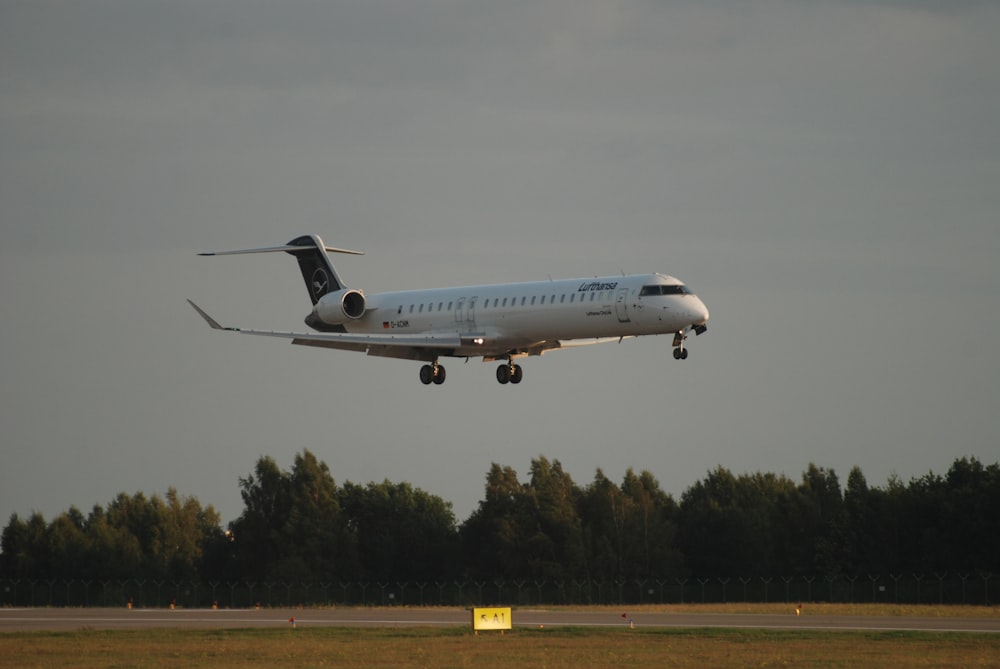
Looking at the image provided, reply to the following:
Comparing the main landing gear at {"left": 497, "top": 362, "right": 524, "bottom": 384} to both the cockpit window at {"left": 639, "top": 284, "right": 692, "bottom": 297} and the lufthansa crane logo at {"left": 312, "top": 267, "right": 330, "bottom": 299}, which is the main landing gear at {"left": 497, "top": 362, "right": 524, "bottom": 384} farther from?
the lufthansa crane logo at {"left": 312, "top": 267, "right": 330, "bottom": 299}

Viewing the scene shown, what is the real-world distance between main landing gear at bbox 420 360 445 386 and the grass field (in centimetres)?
1079

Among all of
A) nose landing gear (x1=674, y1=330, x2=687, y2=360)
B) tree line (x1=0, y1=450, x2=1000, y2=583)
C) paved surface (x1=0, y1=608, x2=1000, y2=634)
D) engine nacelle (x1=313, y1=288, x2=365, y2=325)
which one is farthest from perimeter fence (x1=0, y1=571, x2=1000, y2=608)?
nose landing gear (x1=674, y1=330, x2=687, y2=360)

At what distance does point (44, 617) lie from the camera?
64.8 meters

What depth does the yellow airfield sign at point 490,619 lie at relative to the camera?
5050cm

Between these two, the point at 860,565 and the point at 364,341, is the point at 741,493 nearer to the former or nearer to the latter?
the point at 860,565

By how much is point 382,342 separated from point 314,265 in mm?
11383

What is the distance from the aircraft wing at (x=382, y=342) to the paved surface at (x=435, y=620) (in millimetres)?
9254

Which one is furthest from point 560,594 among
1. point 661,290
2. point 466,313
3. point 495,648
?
point 495,648

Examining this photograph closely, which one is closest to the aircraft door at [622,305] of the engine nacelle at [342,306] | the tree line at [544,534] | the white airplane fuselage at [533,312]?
the white airplane fuselage at [533,312]

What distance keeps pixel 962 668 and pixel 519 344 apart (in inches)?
848

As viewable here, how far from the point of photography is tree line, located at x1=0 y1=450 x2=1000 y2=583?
89000 millimetres

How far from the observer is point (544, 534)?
98812mm

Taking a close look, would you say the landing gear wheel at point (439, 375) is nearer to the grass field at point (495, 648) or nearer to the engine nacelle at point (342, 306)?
the engine nacelle at point (342, 306)

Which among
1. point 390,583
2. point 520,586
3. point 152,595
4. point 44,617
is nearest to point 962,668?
point 44,617
